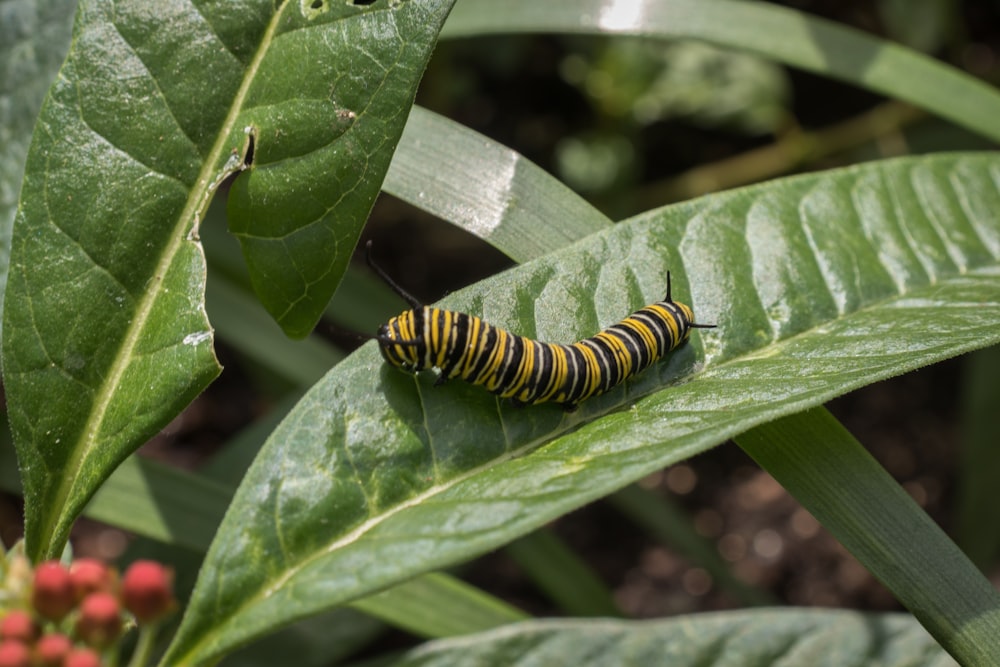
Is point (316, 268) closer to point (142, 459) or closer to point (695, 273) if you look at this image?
point (695, 273)

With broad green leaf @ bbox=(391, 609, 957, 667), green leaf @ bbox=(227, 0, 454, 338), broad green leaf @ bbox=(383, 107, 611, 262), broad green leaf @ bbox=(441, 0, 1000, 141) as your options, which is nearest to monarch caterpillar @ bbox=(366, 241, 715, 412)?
green leaf @ bbox=(227, 0, 454, 338)

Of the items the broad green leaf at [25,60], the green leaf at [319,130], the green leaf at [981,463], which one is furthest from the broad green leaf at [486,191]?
the green leaf at [981,463]

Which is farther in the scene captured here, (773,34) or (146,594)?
(773,34)

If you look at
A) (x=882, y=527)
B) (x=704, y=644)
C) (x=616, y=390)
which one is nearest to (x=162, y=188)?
(x=616, y=390)

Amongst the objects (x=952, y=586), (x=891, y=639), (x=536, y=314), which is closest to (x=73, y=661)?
(x=536, y=314)

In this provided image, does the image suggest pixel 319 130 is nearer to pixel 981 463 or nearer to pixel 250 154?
pixel 250 154

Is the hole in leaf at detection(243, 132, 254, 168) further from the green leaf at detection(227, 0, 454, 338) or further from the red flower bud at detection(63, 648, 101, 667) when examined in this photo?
the red flower bud at detection(63, 648, 101, 667)
